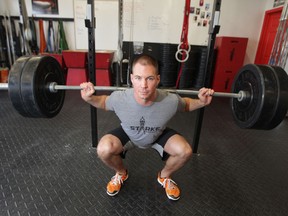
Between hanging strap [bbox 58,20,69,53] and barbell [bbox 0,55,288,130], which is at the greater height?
hanging strap [bbox 58,20,69,53]

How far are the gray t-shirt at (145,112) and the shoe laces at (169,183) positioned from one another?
329mm

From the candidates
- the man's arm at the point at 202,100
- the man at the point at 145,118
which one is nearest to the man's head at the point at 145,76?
the man at the point at 145,118

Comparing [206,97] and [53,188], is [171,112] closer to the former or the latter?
[206,97]

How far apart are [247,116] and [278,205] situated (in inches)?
24.0

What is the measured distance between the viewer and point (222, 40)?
3.66 m

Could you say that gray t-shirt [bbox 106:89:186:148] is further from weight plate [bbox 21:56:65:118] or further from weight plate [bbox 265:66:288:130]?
weight plate [bbox 265:66:288:130]

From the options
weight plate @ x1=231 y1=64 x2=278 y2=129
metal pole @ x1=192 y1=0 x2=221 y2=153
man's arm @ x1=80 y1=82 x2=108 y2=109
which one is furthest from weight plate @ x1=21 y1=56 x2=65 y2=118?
weight plate @ x1=231 y1=64 x2=278 y2=129

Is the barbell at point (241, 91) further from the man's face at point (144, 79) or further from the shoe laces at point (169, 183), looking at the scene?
the shoe laces at point (169, 183)

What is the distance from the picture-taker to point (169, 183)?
132 cm

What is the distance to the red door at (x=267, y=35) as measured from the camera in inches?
A: 145

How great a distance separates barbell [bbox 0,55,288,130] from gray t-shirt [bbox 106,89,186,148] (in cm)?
11

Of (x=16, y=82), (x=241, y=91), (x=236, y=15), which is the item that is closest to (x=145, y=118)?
(x=241, y=91)

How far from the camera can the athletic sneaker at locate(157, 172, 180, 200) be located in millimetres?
1269

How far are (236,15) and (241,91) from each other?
3505 mm
